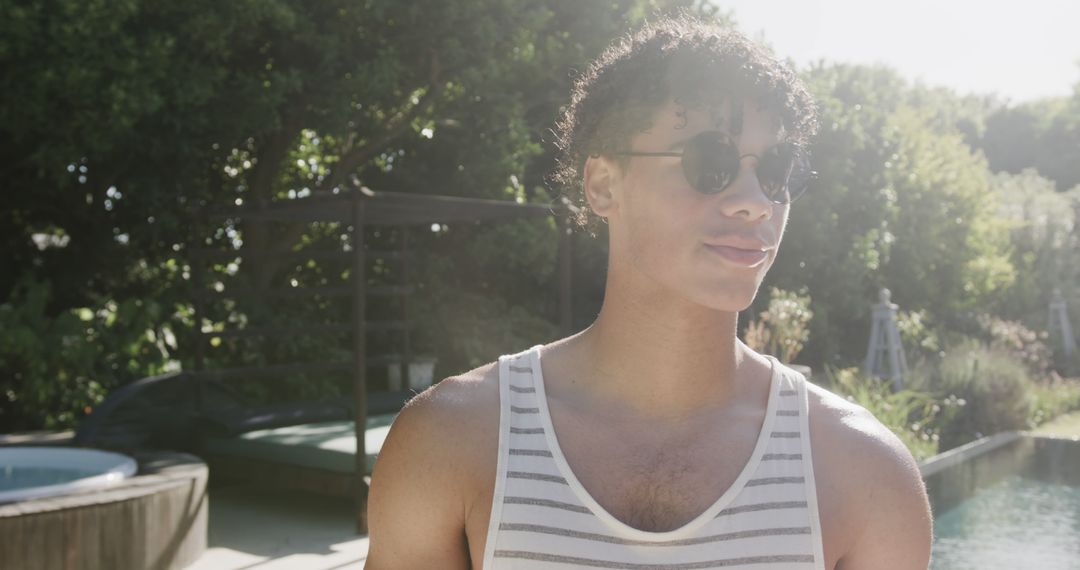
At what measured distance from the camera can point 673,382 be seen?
4.64 ft

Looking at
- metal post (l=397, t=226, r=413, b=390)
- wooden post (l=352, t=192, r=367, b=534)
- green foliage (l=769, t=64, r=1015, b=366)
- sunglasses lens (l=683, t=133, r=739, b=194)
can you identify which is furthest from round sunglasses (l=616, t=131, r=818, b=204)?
green foliage (l=769, t=64, r=1015, b=366)

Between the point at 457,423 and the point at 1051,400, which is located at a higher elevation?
the point at 457,423

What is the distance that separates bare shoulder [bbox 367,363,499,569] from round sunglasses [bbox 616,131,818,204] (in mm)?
383

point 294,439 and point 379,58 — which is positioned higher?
point 379,58

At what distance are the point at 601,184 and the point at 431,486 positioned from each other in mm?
463

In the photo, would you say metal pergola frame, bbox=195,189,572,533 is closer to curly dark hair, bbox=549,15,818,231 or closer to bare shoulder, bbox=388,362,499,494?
curly dark hair, bbox=549,15,818,231

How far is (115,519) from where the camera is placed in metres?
4.92

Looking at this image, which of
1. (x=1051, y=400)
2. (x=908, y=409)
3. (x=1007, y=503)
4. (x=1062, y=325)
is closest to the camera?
(x=1007, y=503)

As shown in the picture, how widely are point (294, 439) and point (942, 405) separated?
25.9 feet

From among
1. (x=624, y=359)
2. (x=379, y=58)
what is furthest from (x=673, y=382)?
(x=379, y=58)

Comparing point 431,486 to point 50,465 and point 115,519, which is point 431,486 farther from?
point 50,465

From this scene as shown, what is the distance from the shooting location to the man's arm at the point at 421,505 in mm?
1296

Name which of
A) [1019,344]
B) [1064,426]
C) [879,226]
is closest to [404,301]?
[1064,426]

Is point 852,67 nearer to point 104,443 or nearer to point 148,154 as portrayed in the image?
point 148,154
